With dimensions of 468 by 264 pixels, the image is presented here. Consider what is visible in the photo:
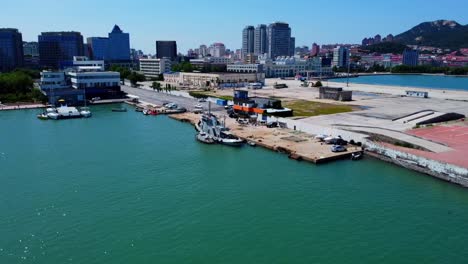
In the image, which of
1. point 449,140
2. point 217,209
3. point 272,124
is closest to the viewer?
point 217,209

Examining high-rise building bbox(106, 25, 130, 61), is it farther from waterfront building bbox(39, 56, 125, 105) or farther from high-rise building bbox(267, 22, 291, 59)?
waterfront building bbox(39, 56, 125, 105)

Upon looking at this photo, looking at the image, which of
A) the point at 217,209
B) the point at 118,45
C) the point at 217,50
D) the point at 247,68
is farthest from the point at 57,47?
the point at 217,50

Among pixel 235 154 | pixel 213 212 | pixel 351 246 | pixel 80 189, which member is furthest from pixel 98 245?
pixel 235 154

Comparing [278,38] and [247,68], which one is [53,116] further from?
[278,38]

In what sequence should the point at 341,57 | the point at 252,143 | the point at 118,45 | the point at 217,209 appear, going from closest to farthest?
the point at 217,209 → the point at 252,143 → the point at 118,45 → the point at 341,57

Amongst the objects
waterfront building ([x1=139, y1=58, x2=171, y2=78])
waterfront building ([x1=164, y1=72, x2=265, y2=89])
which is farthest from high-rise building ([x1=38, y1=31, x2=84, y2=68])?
waterfront building ([x1=164, y1=72, x2=265, y2=89])

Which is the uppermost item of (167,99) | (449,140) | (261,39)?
(261,39)
